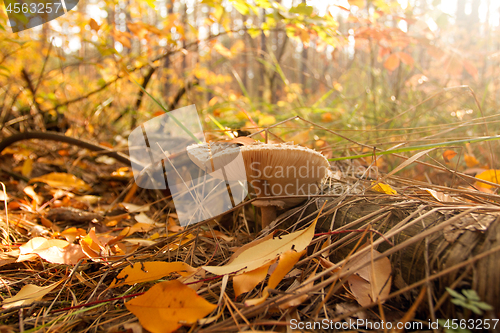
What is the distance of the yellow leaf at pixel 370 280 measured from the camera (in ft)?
2.65

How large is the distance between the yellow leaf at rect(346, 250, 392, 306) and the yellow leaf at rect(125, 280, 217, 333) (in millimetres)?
477

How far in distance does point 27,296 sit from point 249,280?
81 cm

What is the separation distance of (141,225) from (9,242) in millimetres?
607

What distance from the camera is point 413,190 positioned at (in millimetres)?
1281

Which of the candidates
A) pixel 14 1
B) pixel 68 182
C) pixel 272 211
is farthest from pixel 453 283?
pixel 14 1

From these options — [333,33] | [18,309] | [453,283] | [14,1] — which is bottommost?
[18,309]

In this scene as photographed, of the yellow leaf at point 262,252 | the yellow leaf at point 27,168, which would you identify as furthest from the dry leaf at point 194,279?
the yellow leaf at point 27,168

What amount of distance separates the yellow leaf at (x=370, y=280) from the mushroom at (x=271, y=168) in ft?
1.41

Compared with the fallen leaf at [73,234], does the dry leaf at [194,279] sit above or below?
above

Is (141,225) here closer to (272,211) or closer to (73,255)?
(73,255)

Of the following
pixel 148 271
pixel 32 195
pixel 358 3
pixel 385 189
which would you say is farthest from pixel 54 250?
pixel 358 3

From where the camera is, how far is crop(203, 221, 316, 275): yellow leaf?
876mm

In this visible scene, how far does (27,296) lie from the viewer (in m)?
0.93

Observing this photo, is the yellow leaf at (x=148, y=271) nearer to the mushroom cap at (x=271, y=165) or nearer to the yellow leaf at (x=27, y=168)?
the mushroom cap at (x=271, y=165)
